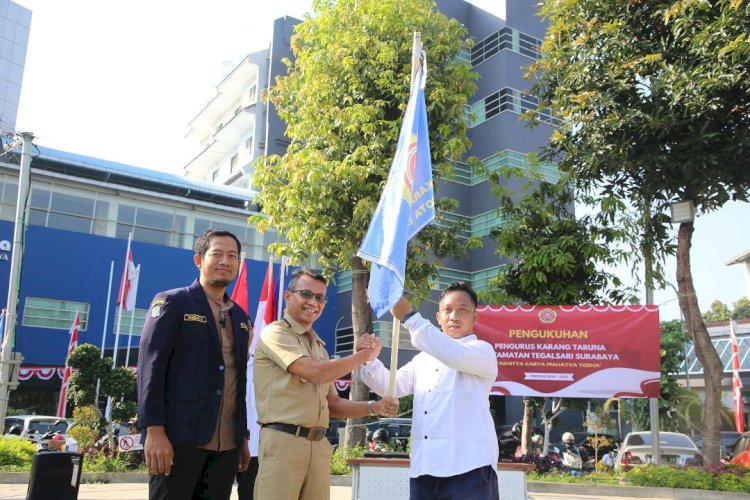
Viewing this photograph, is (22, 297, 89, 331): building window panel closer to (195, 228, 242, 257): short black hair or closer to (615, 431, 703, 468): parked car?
(615, 431, 703, 468): parked car

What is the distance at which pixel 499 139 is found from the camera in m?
30.6

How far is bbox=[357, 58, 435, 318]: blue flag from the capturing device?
13.7ft

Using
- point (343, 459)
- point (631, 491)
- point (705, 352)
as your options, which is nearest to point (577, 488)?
point (631, 491)

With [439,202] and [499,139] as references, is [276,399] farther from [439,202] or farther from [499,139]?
[499,139]

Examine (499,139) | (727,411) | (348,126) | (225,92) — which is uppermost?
(225,92)

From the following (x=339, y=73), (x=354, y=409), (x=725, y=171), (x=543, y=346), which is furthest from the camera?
(x=339, y=73)

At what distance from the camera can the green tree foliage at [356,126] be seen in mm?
12109

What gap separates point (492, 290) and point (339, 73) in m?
5.19

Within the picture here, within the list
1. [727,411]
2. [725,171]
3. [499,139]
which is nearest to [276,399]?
[725,171]

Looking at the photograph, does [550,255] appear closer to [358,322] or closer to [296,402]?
[358,322]

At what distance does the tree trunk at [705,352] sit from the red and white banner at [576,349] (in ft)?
1.89

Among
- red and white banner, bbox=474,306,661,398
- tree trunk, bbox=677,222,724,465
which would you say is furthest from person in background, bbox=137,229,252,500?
tree trunk, bbox=677,222,724,465

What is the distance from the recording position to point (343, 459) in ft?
39.5

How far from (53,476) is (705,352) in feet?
32.0
